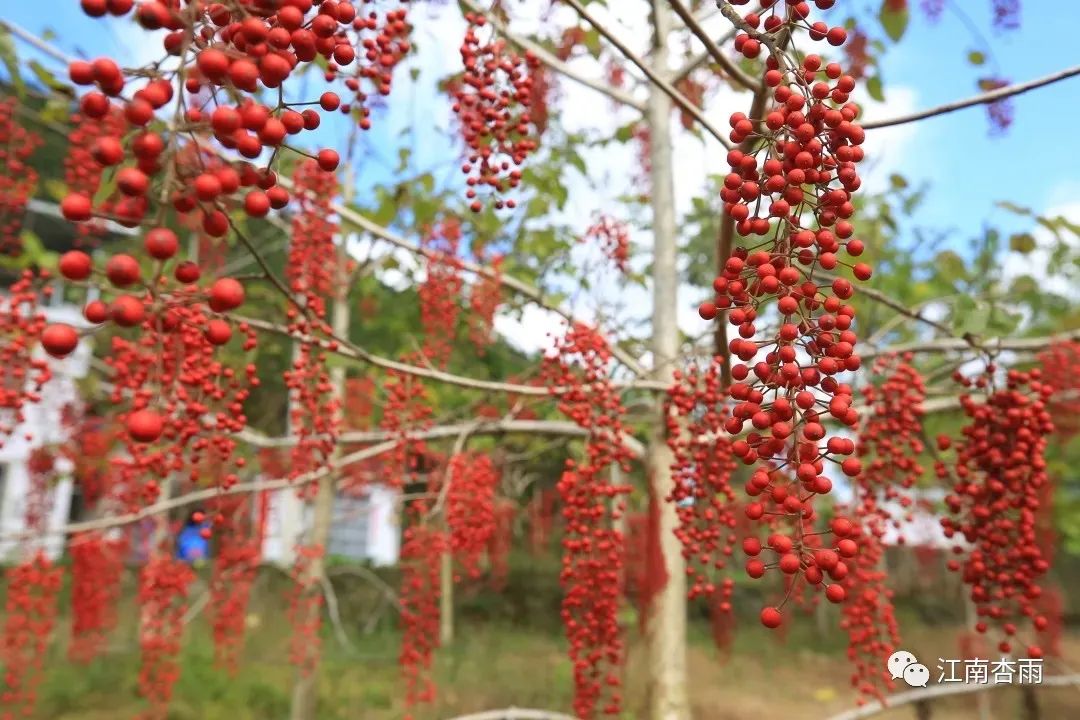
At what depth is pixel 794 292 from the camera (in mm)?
1209

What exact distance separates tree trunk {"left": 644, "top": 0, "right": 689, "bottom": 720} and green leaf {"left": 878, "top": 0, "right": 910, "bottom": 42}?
1049mm

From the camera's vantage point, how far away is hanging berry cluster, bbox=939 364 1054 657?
6.91 feet

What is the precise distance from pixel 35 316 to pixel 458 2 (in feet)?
7.20

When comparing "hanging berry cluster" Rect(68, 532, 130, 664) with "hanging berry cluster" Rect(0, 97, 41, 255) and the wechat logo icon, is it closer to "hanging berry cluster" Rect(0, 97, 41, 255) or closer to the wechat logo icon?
"hanging berry cluster" Rect(0, 97, 41, 255)

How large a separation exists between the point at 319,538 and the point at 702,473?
424 centimetres

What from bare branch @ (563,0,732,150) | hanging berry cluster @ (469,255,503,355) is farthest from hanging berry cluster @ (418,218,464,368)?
bare branch @ (563,0,732,150)

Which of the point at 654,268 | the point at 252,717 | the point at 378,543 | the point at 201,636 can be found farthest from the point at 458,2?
the point at 378,543

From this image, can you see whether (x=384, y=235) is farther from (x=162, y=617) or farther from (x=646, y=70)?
(x=162, y=617)

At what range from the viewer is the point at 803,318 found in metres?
1.17

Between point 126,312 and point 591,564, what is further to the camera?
point 591,564

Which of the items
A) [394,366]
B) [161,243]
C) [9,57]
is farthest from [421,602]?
[9,57]

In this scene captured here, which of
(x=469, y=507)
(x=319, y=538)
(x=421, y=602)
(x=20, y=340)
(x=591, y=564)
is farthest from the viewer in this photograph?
(x=319, y=538)

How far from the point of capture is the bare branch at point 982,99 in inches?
70.8

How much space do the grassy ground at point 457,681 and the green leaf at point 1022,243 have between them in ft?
13.8
